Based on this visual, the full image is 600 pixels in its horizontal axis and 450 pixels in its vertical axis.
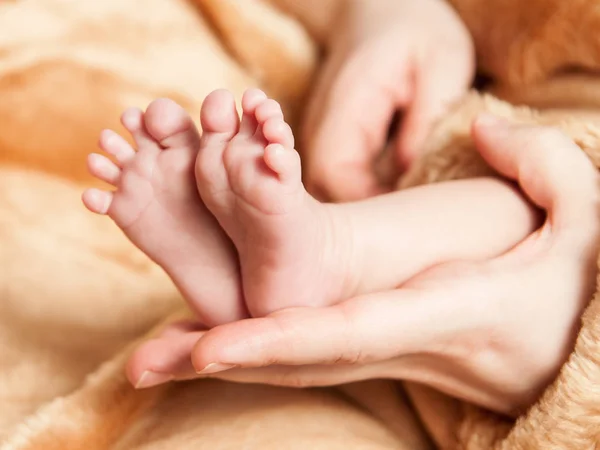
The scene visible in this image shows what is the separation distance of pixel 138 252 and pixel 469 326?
416 mm

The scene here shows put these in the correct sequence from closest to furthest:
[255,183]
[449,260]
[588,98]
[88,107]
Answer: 1. [255,183]
2. [449,260]
3. [588,98]
4. [88,107]

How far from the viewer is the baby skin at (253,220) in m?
0.46

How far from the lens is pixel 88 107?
825 millimetres

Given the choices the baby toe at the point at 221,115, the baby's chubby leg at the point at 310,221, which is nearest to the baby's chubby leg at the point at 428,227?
the baby's chubby leg at the point at 310,221

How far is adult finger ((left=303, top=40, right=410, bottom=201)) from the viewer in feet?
2.45

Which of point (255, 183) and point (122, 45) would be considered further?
point (122, 45)

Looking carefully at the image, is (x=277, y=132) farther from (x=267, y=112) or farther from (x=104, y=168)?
(x=104, y=168)

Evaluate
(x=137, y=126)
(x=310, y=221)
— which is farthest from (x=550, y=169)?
(x=137, y=126)

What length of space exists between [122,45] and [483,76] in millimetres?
443

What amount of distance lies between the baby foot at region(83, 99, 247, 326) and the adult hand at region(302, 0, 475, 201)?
247 mm

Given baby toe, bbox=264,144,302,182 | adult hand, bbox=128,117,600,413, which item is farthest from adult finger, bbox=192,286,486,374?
baby toe, bbox=264,144,302,182

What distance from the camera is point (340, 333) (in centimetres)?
48

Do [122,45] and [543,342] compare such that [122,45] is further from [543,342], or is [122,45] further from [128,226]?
[543,342]

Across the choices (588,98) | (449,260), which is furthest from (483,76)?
(449,260)
